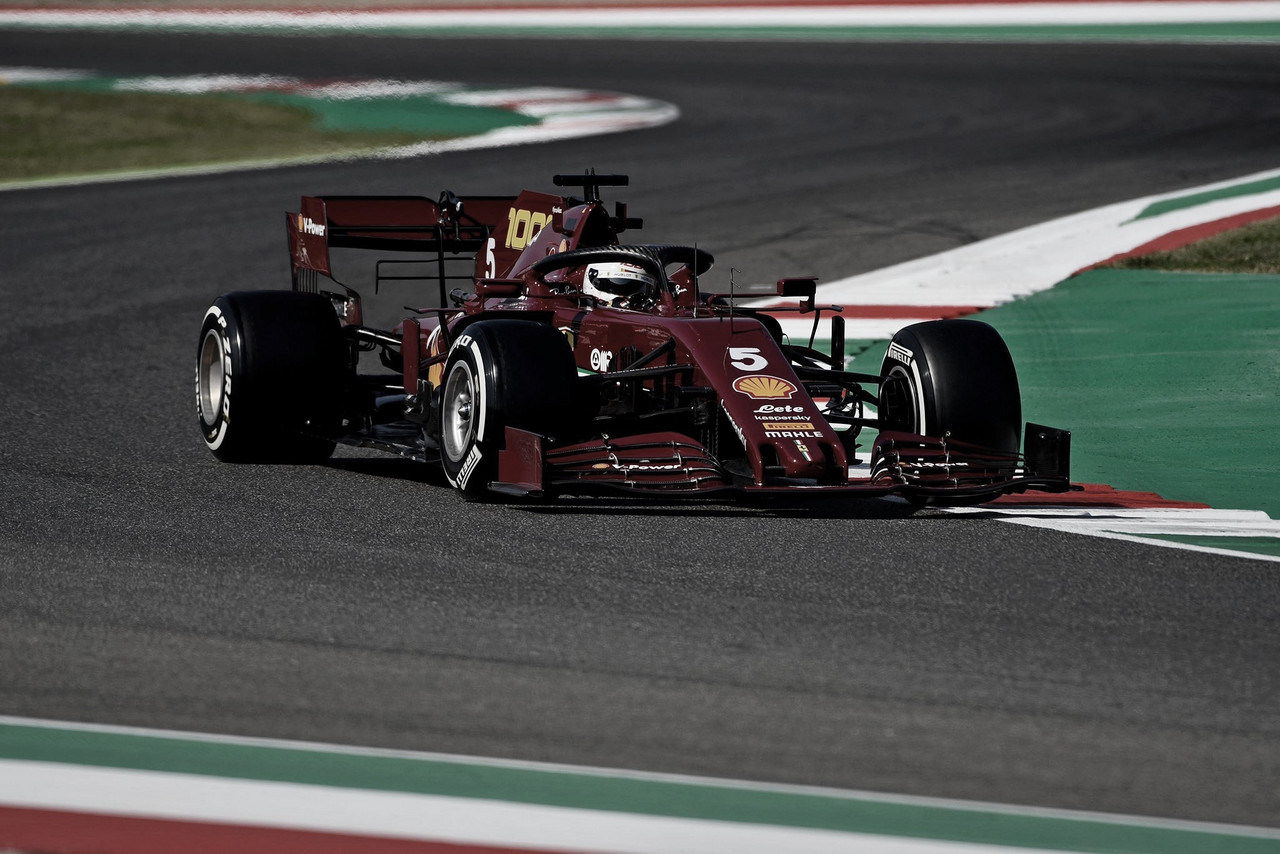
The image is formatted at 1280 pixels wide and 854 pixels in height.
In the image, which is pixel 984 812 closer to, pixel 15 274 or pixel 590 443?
pixel 590 443

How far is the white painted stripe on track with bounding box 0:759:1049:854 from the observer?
4000 millimetres

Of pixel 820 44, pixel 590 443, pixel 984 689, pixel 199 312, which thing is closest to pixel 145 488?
pixel 590 443

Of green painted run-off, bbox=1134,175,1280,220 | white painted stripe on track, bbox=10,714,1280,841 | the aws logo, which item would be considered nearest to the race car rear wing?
the aws logo

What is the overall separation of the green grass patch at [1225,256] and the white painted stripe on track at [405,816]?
10.4m

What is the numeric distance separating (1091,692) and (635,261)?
13.1ft

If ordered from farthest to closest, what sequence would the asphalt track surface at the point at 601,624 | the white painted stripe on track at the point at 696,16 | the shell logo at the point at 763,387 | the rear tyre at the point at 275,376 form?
the white painted stripe on track at the point at 696,16 → the rear tyre at the point at 275,376 → the shell logo at the point at 763,387 → the asphalt track surface at the point at 601,624

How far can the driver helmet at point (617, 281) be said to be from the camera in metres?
8.65

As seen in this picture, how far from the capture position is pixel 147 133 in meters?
26.0

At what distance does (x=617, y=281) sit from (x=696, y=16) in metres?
32.0

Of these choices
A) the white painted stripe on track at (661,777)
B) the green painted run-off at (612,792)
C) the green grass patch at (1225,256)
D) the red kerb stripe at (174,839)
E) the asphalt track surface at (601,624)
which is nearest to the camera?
the red kerb stripe at (174,839)

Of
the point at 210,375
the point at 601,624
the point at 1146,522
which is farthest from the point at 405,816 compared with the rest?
the point at 210,375

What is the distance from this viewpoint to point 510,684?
5.17m

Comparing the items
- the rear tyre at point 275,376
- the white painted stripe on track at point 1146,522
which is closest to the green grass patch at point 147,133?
the rear tyre at point 275,376

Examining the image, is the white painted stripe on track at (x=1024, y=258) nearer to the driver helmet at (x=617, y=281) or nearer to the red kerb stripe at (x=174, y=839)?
the driver helmet at (x=617, y=281)
